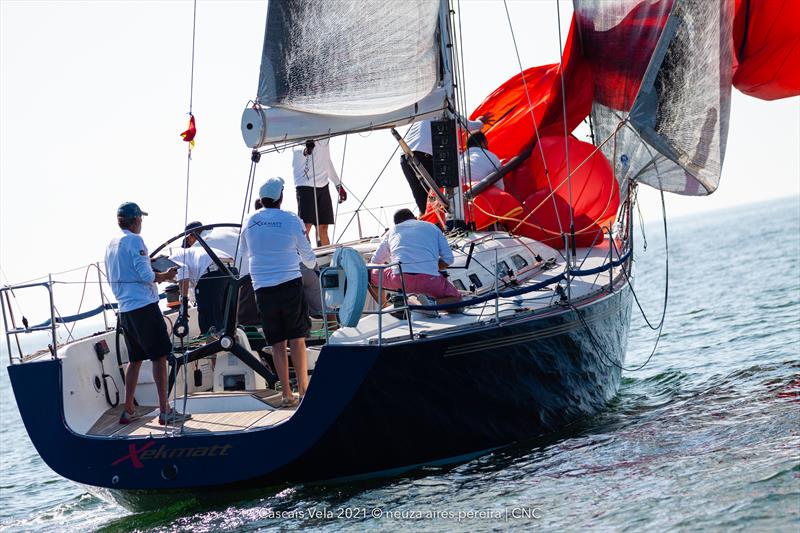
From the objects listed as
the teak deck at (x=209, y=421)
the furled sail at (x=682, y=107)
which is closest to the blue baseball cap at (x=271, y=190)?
the teak deck at (x=209, y=421)

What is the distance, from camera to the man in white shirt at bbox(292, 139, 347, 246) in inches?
491

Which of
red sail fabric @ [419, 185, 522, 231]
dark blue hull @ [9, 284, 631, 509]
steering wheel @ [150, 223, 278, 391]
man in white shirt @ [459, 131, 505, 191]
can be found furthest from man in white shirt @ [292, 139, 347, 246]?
dark blue hull @ [9, 284, 631, 509]

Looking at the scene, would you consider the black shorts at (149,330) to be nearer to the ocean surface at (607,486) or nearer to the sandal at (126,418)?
the sandal at (126,418)

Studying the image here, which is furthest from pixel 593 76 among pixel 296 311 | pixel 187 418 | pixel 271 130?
pixel 187 418

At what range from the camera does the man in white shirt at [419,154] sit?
1176 centimetres

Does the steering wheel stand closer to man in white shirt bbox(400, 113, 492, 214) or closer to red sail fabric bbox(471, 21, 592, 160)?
man in white shirt bbox(400, 113, 492, 214)

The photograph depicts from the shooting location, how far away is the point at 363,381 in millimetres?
7395

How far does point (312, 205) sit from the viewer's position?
12.6 m

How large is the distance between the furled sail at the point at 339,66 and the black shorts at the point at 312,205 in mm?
2982

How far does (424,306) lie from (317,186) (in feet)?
16.3

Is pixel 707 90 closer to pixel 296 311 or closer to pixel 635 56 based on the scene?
pixel 635 56

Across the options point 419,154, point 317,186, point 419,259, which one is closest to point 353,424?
point 419,259

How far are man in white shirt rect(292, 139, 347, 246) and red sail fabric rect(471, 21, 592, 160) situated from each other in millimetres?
2056

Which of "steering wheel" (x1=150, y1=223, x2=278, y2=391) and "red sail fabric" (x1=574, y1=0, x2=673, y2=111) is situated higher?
"red sail fabric" (x1=574, y1=0, x2=673, y2=111)
